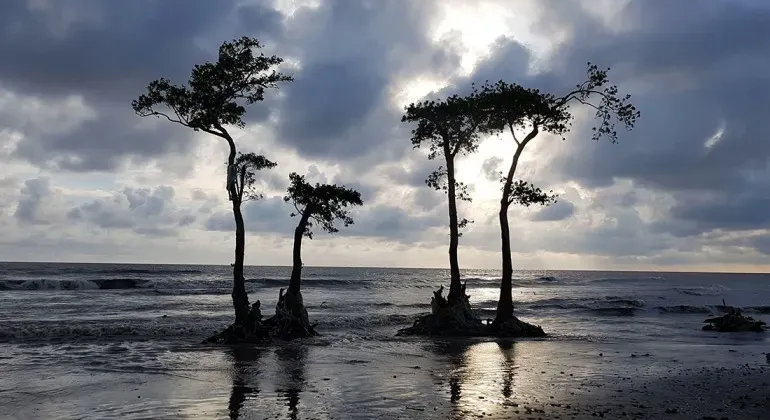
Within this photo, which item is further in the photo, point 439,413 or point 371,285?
point 371,285

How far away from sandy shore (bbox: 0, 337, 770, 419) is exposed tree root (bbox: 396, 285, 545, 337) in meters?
3.52

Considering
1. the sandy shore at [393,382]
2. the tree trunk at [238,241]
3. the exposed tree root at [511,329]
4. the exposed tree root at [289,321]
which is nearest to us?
the sandy shore at [393,382]

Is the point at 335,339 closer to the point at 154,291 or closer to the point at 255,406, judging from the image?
the point at 255,406

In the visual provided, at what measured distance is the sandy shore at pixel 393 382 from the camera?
13312 millimetres

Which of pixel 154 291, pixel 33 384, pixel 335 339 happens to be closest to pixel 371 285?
pixel 154 291

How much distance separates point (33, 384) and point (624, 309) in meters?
50.8

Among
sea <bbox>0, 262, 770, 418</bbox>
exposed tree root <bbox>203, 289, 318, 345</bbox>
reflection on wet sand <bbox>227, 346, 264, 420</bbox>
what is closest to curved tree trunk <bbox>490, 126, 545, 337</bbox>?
sea <bbox>0, 262, 770, 418</bbox>

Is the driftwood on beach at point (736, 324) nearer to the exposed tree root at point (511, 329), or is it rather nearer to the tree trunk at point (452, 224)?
the exposed tree root at point (511, 329)

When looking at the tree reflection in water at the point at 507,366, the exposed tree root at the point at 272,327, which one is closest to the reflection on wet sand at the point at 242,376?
the exposed tree root at the point at 272,327

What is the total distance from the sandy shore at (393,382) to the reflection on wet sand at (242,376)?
32 mm

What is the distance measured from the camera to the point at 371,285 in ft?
325

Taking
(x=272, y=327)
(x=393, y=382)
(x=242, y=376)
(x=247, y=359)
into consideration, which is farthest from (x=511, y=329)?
(x=242, y=376)

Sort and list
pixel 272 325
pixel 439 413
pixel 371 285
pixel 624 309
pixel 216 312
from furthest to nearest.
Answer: pixel 371 285 < pixel 624 309 < pixel 216 312 < pixel 272 325 < pixel 439 413

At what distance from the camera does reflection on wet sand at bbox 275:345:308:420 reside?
1443 centimetres
